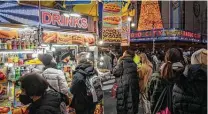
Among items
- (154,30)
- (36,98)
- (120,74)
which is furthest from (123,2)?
(154,30)

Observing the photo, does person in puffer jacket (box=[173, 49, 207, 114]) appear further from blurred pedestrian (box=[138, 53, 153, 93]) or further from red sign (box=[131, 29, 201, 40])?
red sign (box=[131, 29, 201, 40])

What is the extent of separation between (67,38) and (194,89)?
3947 millimetres

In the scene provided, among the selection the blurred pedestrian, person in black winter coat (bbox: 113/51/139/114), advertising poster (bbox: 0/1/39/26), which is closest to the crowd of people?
person in black winter coat (bbox: 113/51/139/114)

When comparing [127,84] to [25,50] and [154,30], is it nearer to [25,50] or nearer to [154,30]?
[25,50]

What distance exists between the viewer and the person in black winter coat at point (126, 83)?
25.2 ft

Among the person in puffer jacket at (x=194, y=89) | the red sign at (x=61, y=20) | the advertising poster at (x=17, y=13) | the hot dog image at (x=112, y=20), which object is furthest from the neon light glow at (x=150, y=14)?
the person in puffer jacket at (x=194, y=89)

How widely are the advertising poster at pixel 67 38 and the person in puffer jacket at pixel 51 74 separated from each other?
134cm

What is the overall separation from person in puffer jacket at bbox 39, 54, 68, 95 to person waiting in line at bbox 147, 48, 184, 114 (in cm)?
169

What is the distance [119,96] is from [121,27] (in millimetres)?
2056

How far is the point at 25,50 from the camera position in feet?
20.8

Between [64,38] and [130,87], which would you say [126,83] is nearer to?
[130,87]

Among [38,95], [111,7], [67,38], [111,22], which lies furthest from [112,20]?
[38,95]

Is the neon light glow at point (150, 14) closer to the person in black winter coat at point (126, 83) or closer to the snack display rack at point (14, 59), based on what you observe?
the person in black winter coat at point (126, 83)

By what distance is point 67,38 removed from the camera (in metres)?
7.58
